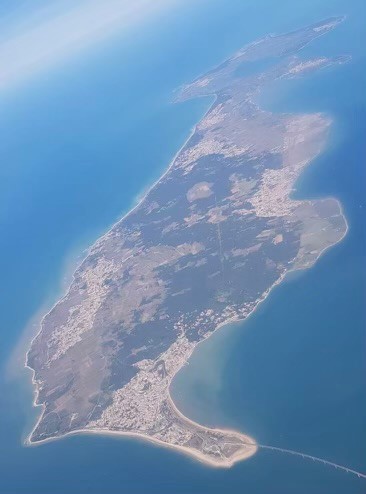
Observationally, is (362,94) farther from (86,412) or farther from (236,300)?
(86,412)

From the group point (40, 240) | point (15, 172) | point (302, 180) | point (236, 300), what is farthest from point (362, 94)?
point (15, 172)

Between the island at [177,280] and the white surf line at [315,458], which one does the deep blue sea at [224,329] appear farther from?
the island at [177,280]

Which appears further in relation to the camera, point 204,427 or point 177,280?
point 177,280

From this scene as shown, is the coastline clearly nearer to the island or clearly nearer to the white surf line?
the island

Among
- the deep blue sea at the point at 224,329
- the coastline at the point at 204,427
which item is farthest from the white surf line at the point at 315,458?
the coastline at the point at 204,427

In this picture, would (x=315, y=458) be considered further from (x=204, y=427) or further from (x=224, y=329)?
(x=224, y=329)

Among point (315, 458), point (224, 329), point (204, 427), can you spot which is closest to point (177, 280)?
point (224, 329)

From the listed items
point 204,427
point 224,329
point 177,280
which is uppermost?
point 177,280
